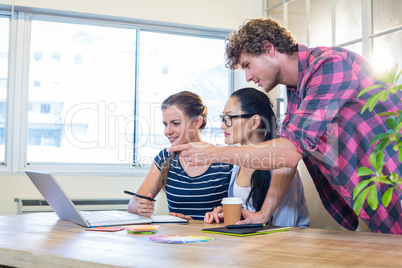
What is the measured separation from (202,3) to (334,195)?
7.95ft

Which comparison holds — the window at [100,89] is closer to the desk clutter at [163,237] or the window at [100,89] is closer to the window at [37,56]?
the window at [37,56]

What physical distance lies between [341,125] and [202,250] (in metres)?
0.74

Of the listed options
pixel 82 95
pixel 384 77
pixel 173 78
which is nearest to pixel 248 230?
pixel 384 77


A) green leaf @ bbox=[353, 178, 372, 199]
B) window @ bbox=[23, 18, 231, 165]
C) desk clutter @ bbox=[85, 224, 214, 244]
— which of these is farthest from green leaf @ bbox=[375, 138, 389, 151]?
window @ bbox=[23, 18, 231, 165]

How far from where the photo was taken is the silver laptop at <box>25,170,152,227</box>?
152cm

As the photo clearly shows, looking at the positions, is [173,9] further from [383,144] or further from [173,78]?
[383,144]

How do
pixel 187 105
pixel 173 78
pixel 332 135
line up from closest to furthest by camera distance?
pixel 332 135 < pixel 187 105 < pixel 173 78

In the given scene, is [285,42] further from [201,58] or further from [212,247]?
[201,58]

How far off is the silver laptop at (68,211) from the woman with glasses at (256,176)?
0.33 metres

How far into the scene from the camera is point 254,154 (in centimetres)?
146

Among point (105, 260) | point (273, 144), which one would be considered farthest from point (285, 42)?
point (105, 260)

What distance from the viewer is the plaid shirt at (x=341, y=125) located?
141 centimetres

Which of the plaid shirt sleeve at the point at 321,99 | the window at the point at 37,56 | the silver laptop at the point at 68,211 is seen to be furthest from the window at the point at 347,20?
the window at the point at 37,56

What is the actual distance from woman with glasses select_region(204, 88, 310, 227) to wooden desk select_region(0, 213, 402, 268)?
380mm
